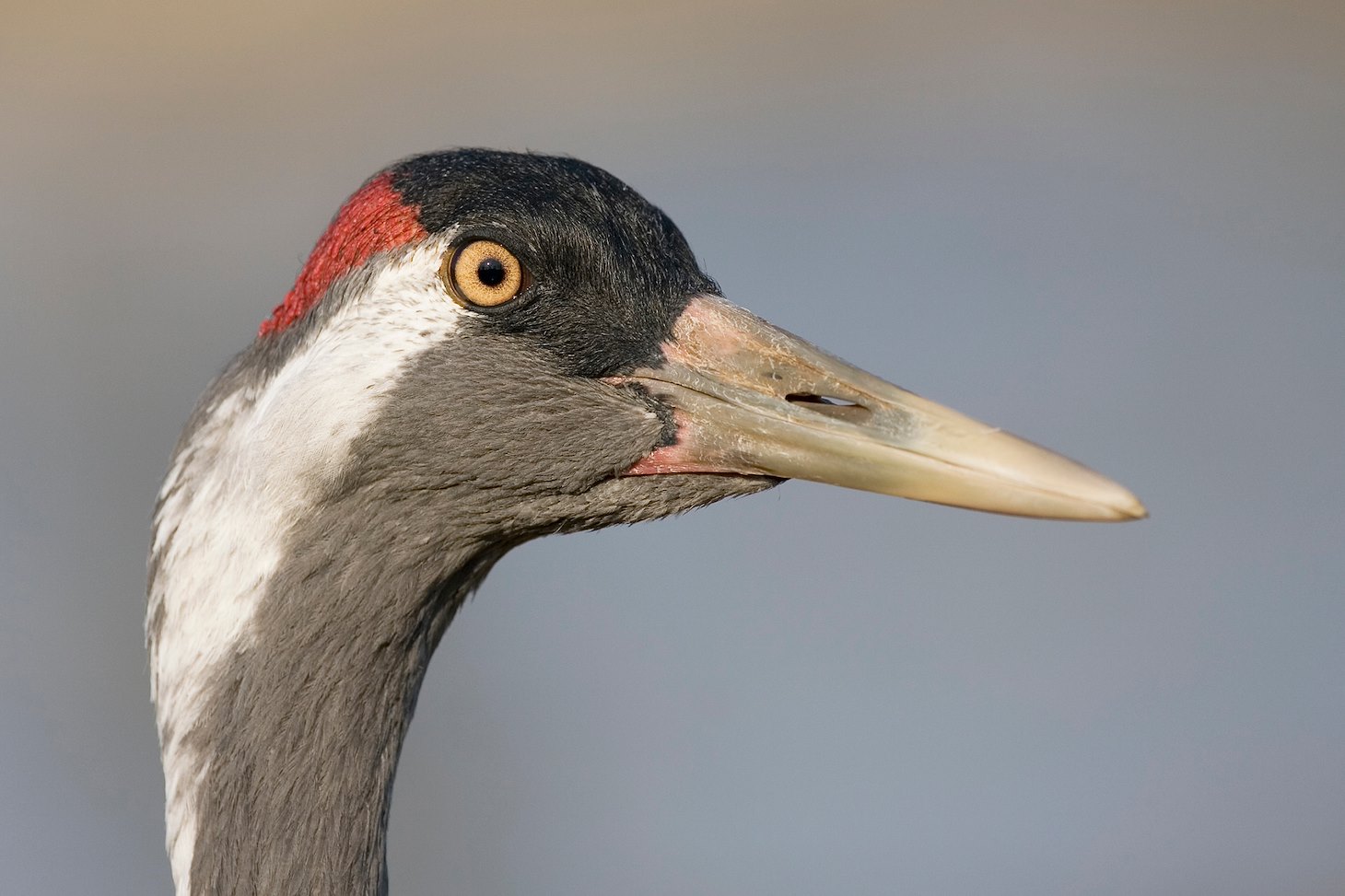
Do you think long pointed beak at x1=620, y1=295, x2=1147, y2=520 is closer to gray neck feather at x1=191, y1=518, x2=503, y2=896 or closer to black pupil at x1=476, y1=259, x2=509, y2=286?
black pupil at x1=476, y1=259, x2=509, y2=286

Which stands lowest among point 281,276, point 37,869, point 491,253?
point 37,869

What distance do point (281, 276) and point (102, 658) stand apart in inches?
135

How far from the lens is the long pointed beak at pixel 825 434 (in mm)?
2939

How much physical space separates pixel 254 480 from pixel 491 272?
1.96 feet

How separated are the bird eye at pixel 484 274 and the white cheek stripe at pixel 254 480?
0.09 feet

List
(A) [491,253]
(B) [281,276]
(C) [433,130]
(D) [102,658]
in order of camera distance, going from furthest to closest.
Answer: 1. (C) [433,130]
2. (B) [281,276]
3. (D) [102,658]
4. (A) [491,253]

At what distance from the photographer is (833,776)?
8414mm

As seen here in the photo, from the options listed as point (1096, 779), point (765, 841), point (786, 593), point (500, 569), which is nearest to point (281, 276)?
point (500, 569)

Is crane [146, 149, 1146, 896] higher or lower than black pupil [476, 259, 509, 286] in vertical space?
lower

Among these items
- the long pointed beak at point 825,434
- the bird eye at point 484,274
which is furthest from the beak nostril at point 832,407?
the bird eye at point 484,274

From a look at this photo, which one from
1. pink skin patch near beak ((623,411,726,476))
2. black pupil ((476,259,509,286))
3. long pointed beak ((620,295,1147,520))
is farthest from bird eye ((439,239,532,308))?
pink skin patch near beak ((623,411,726,476))

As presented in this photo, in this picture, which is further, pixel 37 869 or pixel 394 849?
pixel 394 849

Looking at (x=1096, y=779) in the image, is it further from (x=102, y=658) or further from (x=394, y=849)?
(x=102, y=658)

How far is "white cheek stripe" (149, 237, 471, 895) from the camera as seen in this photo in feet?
10.1
